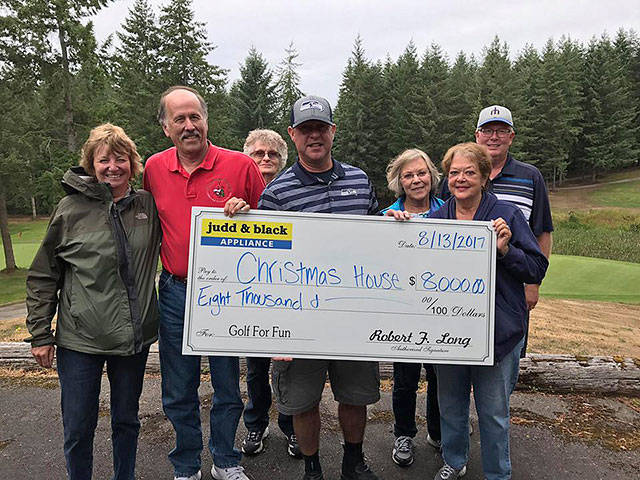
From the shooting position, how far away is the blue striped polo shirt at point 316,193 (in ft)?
9.52

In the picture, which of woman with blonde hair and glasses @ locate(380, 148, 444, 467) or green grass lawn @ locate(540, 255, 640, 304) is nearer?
woman with blonde hair and glasses @ locate(380, 148, 444, 467)

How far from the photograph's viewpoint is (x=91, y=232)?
269 cm

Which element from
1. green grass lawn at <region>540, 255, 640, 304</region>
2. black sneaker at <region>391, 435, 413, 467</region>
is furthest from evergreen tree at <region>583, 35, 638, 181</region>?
black sneaker at <region>391, 435, 413, 467</region>

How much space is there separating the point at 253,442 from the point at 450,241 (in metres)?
2.19

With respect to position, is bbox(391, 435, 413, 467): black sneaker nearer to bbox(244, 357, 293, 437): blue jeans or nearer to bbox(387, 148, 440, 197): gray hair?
bbox(244, 357, 293, 437): blue jeans

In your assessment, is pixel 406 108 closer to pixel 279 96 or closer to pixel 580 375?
pixel 279 96

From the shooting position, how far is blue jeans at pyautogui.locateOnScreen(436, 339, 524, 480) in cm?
279

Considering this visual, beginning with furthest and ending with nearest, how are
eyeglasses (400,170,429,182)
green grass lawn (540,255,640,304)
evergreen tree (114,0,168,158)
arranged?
evergreen tree (114,0,168,158) < green grass lawn (540,255,640,304) < eyeglasses (400,170,429,182)

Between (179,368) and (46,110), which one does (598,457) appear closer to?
(179,368)

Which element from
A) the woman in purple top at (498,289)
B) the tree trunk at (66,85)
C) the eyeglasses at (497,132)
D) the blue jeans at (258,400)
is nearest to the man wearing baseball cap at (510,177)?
the eyeglasses at (497,132)

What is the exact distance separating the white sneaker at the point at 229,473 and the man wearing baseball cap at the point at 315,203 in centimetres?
52

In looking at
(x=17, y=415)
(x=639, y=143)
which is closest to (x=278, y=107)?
(x=639, y=143)

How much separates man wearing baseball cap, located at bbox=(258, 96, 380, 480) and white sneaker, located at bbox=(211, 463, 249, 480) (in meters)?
0.52

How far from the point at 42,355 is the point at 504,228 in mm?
2722
